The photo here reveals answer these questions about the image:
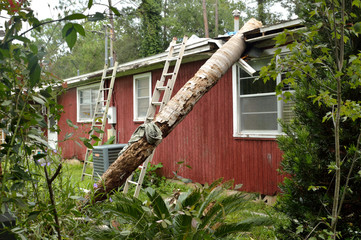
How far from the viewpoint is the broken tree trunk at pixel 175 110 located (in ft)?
15.5

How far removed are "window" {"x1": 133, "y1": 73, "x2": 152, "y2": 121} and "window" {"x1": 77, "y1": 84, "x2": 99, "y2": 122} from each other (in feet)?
7.92

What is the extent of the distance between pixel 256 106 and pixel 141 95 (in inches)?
164

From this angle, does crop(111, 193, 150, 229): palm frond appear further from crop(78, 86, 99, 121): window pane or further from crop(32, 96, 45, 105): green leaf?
crop(78, 86, 99, 121): window pane

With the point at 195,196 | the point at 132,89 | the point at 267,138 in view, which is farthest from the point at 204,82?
the point at 132,89

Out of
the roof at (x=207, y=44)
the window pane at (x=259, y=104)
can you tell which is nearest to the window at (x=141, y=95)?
the roof at (x=207, y=44)

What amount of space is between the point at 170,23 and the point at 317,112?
94.9 feet

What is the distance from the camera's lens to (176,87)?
892 centimetres

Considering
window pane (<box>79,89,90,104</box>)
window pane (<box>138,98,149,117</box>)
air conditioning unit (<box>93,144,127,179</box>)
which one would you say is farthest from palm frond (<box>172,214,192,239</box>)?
window pane (<box>79,89,90,104</box>)

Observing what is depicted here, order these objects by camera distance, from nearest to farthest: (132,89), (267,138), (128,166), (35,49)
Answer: (35,49) < (128,166) < (267,138) < (132,89)

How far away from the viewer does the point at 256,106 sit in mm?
7148

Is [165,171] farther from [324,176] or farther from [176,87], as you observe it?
[324,176]

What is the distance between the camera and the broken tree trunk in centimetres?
472

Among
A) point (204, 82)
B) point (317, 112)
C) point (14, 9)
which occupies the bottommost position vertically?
point (317, 112)

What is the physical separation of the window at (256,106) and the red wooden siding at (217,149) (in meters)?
0.17
